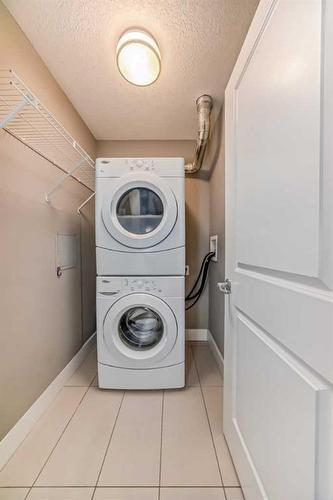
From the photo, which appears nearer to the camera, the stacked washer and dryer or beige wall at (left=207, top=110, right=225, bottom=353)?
the stacked washer and dryer

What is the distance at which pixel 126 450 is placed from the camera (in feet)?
4.02

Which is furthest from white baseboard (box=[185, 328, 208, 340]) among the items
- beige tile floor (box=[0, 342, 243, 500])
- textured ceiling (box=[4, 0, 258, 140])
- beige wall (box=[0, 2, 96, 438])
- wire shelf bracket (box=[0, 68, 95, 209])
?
textured ceiling (box=[4, 0, 258, 140])

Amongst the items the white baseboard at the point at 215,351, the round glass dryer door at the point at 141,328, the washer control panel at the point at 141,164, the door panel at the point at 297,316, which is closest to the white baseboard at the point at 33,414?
the round glass dryer door at the point at 141,328

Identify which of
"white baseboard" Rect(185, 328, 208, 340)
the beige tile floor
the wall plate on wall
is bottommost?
the beige tile floor

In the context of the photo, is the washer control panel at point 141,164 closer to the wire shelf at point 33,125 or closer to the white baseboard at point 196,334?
the wire shelf at point 33,125

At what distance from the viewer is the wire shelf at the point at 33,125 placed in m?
0.96

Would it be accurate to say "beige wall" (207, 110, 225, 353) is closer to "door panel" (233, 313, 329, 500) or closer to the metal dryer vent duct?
the metal dryer vent duct

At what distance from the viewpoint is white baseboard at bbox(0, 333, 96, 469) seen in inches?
45.4

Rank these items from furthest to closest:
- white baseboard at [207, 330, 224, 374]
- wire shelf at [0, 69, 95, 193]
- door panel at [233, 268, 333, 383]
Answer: white baseboard at [207, 330, 224, 374] < wire shelf at [0, 69, 95, 193] < door panel at [233, 268, 333, 383]

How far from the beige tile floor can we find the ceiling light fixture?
80.8 inches

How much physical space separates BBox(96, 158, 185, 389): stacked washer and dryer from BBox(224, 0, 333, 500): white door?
25.2 inches

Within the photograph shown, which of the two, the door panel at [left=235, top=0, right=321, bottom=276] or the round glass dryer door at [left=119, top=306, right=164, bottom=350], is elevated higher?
the door panel at [left=235, top=0, right=321, bottom=276]

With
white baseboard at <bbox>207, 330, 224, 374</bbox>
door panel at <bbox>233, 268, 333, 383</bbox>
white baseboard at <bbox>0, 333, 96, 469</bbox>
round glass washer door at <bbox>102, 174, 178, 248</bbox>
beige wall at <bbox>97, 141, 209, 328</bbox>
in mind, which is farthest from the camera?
beige wall at <bbox>97, 141, 209, 328</bbox>

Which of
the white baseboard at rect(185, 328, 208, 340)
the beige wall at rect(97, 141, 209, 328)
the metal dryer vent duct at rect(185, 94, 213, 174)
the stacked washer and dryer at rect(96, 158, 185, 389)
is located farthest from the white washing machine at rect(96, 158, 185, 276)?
the white baseboard at rect(185, 328, 208, 340)
